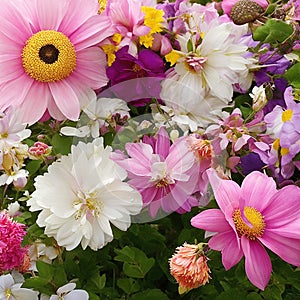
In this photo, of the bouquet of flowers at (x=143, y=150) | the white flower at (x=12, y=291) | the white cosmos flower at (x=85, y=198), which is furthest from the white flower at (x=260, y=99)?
the white flower at (x=12, y=291)

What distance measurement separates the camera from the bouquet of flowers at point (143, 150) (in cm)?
44

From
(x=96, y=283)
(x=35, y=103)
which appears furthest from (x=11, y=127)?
(x=96, y=283)

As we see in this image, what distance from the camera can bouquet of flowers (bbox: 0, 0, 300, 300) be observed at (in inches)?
17.3

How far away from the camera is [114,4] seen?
497 mm

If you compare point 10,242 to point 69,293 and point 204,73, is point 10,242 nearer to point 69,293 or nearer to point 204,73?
point 69,293

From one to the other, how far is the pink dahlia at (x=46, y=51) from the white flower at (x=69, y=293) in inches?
4.7

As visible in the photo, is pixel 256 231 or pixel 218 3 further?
pixel 218 3

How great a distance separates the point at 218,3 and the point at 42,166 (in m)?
0.25

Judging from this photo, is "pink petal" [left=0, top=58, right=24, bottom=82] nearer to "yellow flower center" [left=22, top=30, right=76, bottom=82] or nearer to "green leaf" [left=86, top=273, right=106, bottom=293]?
"yellow flower center" [left=22, top=30, right=76, bottom=82]

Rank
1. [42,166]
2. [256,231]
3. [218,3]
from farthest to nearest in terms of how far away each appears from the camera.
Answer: [218,3], [42,166], [256,231]

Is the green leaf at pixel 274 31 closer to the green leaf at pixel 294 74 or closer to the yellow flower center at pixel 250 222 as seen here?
the green leaf at pixel 294 74

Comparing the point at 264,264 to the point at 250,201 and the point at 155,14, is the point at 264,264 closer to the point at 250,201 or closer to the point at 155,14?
the point at 250,201

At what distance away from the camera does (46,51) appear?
0.49 metres

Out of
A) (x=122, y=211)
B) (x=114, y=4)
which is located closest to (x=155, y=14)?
(x=114, y=4)
